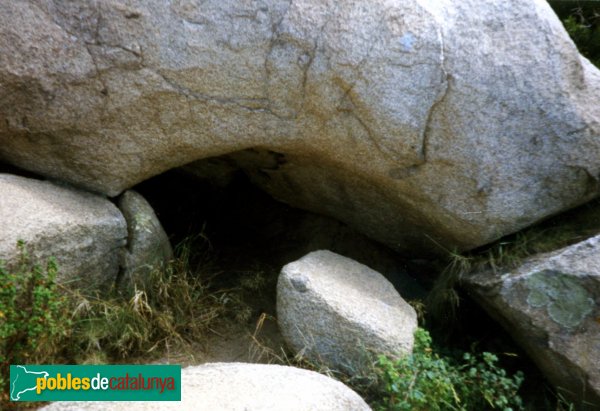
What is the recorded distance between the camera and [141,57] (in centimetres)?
305

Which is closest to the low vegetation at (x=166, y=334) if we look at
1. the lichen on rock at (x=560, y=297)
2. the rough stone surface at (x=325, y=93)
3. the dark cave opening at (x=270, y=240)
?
the dark cave opening at (x=270, y=240)

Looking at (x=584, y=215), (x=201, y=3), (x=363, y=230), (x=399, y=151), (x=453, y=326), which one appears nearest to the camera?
(x=201, y=3)

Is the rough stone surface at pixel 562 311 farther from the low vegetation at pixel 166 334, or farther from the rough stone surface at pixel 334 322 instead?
the rough stone surface at pixel 334 322

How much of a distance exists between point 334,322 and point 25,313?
1.32m

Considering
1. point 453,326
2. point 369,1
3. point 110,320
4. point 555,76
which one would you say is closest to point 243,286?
point 110,320

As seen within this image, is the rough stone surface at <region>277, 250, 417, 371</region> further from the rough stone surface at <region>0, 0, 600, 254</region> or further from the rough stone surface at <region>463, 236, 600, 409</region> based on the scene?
the rough stone surface at <region>0, 0, 600, 254</region>

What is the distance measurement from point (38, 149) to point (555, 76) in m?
2.52

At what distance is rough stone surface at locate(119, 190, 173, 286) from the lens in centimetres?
→ 341

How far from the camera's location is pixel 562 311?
3.11 m

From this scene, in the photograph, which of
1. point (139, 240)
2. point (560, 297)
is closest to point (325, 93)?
point (139, 240)

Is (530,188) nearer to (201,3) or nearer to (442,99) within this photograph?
(442,99)

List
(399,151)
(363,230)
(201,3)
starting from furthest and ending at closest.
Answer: (363,230) < (399,151) < (201,3)

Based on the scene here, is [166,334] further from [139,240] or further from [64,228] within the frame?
[64,228]

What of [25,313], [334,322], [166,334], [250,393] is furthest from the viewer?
[166,334]
